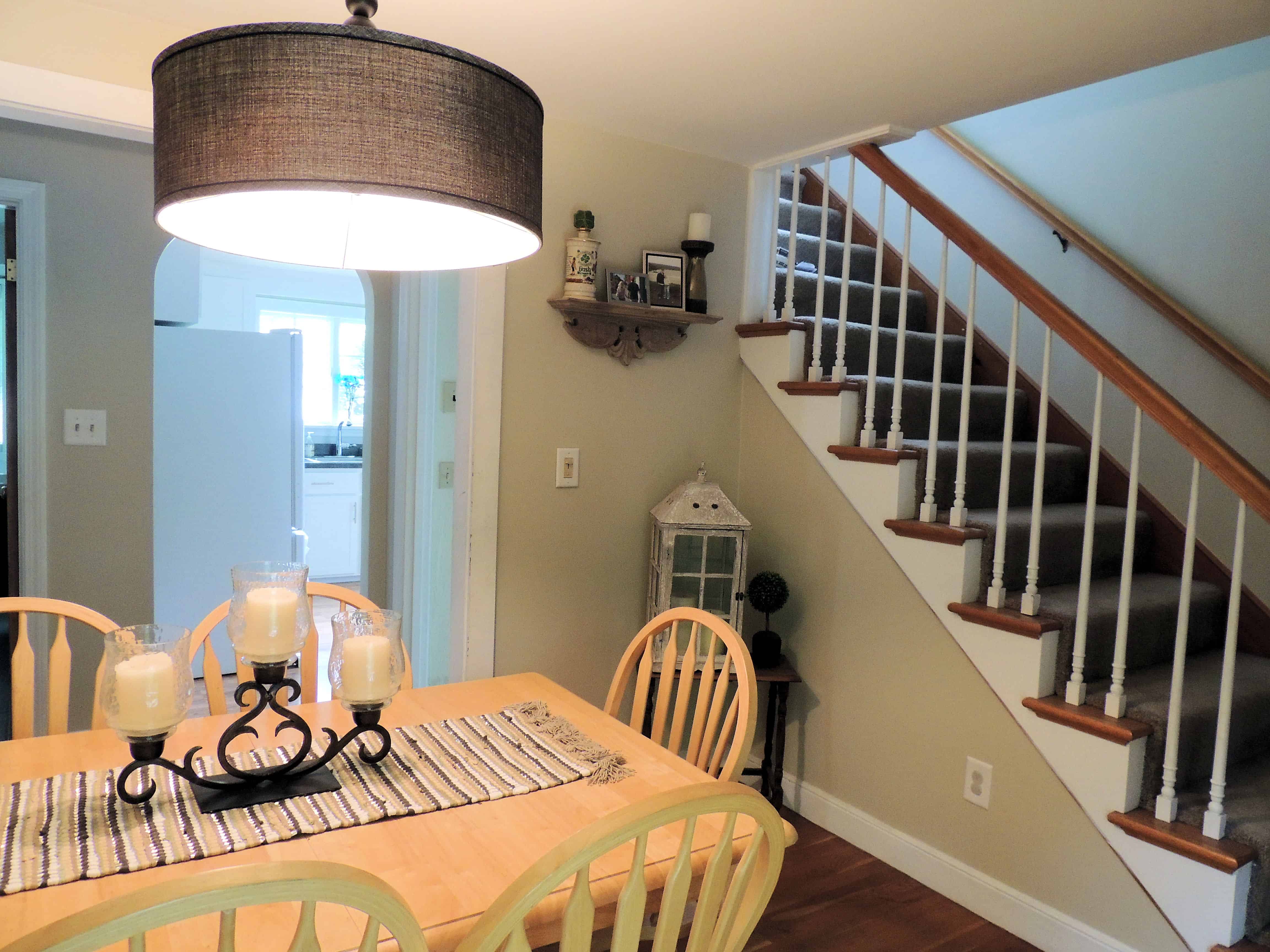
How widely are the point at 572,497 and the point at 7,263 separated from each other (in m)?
2.04

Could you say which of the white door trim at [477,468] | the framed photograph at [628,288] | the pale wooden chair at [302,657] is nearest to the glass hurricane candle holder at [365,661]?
the pale wooden chair at [302,657]

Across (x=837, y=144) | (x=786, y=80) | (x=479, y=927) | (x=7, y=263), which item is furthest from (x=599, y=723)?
(x=7, y=263)

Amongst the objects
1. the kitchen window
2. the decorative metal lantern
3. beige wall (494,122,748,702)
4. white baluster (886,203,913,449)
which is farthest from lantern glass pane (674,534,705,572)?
the kitchen window

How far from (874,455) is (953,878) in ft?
3.86

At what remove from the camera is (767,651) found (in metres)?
2.73

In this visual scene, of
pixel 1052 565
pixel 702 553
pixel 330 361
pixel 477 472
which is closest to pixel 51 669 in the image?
pixel 477 472

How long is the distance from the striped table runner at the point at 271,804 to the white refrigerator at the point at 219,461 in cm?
259

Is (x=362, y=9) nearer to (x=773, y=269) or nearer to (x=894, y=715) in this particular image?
(x=773, y=269)

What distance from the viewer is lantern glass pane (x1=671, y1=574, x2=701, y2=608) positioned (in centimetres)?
263

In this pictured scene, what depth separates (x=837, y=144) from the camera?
2.64 metres

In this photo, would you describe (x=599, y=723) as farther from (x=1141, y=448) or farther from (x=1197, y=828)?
(x=1141, y=448)

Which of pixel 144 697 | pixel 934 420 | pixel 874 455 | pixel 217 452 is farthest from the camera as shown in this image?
pixel 217 452

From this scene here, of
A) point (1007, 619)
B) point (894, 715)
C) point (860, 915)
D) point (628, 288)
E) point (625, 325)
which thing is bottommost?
point (860, 915)

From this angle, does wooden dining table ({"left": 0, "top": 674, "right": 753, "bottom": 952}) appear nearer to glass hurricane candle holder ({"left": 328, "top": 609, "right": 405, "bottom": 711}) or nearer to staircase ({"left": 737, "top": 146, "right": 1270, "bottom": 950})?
glass hurricane candle holder ({"left": 328, "top": 609, "right": 405, "bottom": 711})
